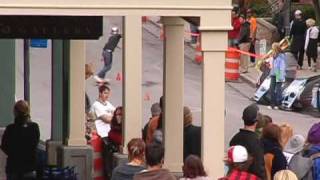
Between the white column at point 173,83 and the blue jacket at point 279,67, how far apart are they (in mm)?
11688

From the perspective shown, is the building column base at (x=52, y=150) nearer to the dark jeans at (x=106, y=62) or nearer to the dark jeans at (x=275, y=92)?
the dark jeans at (x=275, y=92)

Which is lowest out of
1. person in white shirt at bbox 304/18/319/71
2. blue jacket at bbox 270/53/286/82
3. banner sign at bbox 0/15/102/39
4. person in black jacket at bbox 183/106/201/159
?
person in black jacket at bbox 183/106/201/159

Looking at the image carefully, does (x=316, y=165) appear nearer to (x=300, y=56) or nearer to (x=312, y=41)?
(x=312, y=41)

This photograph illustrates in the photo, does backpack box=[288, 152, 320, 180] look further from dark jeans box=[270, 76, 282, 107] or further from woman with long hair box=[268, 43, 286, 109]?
dark jeans box=[270, 76, 282, 107]

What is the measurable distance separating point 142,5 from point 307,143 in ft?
7.32

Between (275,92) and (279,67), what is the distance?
1221 mm

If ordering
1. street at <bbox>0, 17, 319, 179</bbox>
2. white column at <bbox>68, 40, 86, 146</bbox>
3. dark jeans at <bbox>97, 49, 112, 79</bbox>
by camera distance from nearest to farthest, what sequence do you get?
white column at <bbox>68, 40, 86, 146</bbox> < street at <bbox>0, 17, 319, 179</bbox> < dark jeans at <bbox>97, 49, 112, 79</bbox>

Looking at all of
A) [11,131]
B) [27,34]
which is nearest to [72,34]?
[27,34]

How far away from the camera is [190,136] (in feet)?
39.9

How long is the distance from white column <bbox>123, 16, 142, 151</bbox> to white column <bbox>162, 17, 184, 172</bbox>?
2.53 ft

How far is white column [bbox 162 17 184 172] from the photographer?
1289 centimetres

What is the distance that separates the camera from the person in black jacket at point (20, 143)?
12.5m

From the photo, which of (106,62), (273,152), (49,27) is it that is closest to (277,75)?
(106,62)

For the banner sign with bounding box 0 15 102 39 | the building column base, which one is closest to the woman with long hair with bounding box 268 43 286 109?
the building column base
